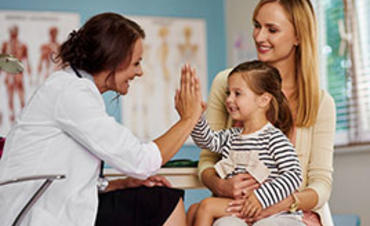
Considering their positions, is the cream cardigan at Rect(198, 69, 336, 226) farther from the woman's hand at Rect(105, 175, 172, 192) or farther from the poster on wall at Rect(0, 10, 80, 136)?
the poster on wall at Rect(0, 10, 80, 136)

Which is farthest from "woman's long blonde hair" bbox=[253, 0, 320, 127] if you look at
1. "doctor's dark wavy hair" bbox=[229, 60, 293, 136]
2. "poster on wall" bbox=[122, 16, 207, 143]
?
"poster on wall" bbox=[122, 16, 207, 143]

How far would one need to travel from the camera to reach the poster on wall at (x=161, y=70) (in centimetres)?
438

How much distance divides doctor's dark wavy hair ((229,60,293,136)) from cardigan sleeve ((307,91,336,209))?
0.12 m

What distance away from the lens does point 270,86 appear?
70.6 inches

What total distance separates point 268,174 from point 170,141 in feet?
1.15

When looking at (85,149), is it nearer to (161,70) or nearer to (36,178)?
(36,178)

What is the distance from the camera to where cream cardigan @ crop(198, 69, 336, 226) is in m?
1.86

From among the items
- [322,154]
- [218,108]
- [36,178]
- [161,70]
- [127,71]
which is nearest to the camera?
[36,178]

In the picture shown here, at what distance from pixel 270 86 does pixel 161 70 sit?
275 centimetres

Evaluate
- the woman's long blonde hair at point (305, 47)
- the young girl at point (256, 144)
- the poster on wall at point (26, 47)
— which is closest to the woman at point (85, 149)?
the young girl at point (256, 144)

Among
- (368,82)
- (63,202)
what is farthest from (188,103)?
(368,82)

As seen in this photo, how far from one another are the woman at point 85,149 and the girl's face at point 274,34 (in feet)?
1.81

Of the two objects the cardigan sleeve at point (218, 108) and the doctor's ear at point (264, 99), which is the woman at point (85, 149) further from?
the cardigan sleeve at point (218, 108)

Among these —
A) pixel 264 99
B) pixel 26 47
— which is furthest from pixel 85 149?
pixel 26 47
